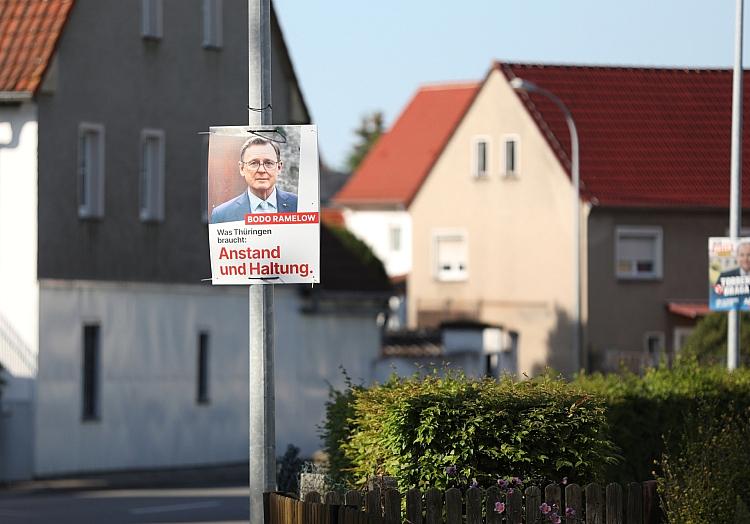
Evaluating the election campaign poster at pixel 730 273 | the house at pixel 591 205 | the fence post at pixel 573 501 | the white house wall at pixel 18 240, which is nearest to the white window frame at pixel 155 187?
the white house wall at pixel 18 240

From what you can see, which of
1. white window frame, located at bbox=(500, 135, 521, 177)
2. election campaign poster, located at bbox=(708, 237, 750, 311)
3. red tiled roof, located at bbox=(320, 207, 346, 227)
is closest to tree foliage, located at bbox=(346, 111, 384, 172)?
red tiled roof, located at bbox=(320, 207, 346, 227)

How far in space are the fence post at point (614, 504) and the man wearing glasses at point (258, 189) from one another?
10.5 ft

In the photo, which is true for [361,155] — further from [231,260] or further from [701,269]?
[231,260]

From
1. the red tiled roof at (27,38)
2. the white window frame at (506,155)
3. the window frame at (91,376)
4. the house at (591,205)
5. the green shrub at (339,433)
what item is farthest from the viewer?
the white window frame at (506,155)

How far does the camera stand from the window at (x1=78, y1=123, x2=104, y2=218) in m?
33.1

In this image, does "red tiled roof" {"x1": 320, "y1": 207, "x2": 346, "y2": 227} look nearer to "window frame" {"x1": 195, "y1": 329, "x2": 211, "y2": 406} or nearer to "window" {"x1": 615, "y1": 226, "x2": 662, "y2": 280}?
"window" {"x1": 615, "y1": 226, "x2": 662, "y2": 280}

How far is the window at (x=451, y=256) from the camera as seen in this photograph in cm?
5962

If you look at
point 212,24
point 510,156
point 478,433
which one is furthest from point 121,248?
point 510,156

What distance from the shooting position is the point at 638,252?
5541cm

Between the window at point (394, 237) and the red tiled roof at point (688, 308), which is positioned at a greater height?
the window at point (394, 237)

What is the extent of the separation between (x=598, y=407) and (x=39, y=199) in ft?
62.3

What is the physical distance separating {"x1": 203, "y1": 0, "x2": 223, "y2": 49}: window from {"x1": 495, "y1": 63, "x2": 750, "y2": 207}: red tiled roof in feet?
64.1

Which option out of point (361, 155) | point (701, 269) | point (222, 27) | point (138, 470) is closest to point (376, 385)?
point (138, 470)

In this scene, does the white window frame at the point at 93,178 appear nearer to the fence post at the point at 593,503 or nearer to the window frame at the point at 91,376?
the window frame at the point at 91,376
